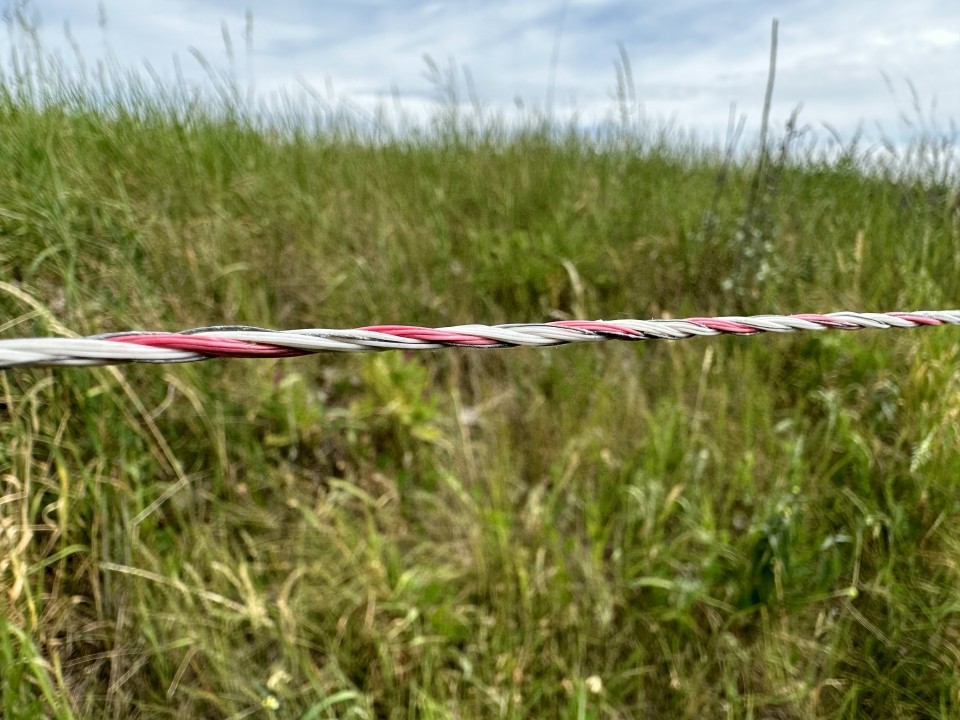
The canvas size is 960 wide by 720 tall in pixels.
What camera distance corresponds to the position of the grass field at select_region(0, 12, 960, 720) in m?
1.35

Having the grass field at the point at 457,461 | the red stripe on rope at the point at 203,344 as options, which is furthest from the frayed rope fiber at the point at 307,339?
the grass field at the point at 457,461

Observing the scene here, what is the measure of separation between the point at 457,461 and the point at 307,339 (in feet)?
4.06

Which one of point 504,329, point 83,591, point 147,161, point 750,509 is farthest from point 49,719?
point 147,161

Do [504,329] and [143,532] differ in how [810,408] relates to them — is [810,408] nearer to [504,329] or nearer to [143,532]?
[504,329]

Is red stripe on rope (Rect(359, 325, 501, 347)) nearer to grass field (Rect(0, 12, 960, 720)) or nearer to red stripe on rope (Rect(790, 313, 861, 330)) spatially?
red stripe on rope (Rect(790, 313, 861, 330))

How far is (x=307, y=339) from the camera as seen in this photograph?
634 millimetres

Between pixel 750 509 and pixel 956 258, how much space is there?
1373 mm

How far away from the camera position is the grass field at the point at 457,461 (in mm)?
1353

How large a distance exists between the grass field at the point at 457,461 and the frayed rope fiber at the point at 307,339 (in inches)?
33.2

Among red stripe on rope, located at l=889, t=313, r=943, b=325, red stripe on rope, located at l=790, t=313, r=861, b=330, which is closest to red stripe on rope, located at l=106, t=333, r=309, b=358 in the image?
red stripe on rope, located at l=790, t=313, r=861, b=330

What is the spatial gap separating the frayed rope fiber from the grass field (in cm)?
84

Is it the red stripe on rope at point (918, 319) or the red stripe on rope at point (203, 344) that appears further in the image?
the red stripe on rope at point (918, 319)

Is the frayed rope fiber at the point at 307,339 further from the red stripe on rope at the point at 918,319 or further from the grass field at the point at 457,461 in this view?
the grass field at the point at 457,461

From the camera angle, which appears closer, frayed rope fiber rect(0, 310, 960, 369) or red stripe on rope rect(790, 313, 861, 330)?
frayed rope fiber rect(0, 310, 960, 369)
